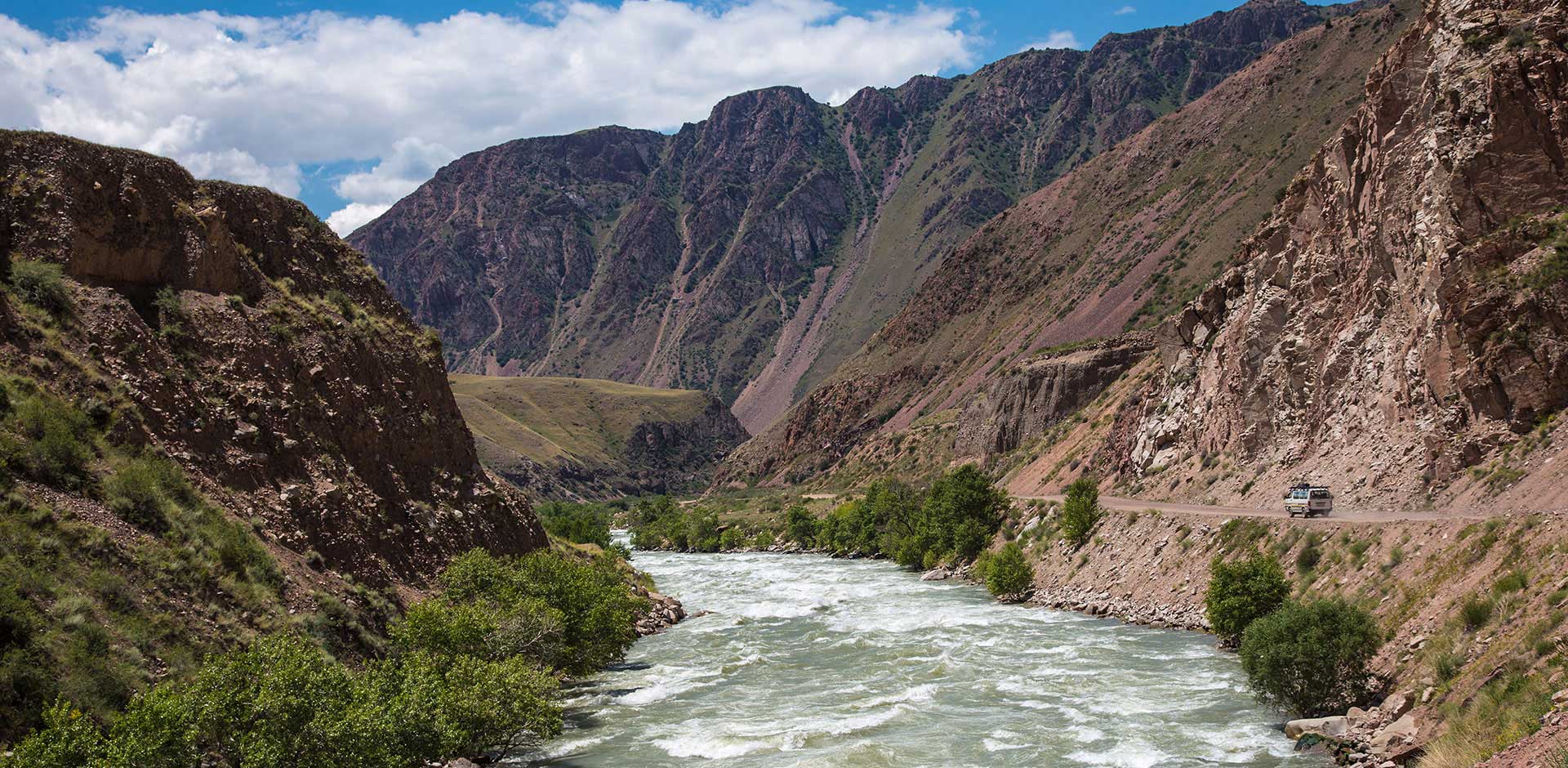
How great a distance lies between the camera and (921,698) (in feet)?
99.5

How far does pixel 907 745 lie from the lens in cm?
2512

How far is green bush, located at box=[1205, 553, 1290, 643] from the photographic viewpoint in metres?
32.0

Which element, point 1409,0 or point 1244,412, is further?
point 1409,0

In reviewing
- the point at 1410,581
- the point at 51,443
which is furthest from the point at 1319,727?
the point at 51,443

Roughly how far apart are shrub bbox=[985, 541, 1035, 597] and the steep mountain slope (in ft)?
132

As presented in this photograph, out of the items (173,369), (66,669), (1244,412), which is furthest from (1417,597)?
(173,369)

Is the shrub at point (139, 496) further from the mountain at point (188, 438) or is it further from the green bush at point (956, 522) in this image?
the green bush at point (956, 522)

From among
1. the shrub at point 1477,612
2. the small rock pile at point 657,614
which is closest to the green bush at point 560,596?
the small rock pile at point 657,614

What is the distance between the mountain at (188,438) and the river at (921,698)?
8.33 meters

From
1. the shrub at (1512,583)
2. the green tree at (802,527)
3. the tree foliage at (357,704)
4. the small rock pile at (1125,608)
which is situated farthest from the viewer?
the green tree at (802,527)

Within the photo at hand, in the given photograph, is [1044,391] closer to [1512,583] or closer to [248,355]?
[1512,583]

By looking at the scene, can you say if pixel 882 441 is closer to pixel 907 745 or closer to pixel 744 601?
pixel 744 601

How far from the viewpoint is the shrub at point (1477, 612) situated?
21.4 m

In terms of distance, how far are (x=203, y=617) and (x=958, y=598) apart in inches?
1468
